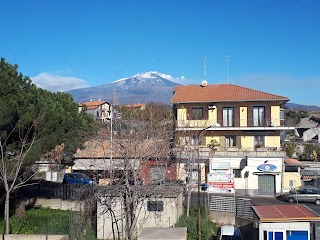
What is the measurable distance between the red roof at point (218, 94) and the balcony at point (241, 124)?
197 cm

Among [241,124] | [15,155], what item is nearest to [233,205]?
[15,155]

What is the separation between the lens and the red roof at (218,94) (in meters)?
43.9

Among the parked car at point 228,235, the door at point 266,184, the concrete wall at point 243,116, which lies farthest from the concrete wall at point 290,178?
the parked car at point 228,235

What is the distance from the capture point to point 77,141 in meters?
34.1

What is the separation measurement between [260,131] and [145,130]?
18.4 meters

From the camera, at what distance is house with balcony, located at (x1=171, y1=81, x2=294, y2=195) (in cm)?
4166

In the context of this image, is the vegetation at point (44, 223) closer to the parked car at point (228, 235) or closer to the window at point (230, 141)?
the parked car at point (228, 235)

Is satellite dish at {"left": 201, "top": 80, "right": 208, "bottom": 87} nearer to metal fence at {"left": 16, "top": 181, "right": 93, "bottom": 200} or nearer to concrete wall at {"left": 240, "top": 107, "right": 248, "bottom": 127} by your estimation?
concrete wall at {"left": 240, "top": 107, "right": 248, "bottom": 127}

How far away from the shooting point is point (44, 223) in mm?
24219

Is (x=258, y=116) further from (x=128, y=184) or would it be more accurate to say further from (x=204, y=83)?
(x=128, y=184)

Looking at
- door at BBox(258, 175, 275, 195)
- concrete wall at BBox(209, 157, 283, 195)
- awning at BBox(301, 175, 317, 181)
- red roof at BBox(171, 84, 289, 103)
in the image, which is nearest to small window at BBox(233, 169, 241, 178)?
concrete wall at BBox(209, 157, 283, 195)

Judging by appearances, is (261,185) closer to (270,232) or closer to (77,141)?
(77,141)

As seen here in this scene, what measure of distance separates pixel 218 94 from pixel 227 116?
2512 millimetres

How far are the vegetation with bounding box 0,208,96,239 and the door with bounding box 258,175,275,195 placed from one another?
2005cm
